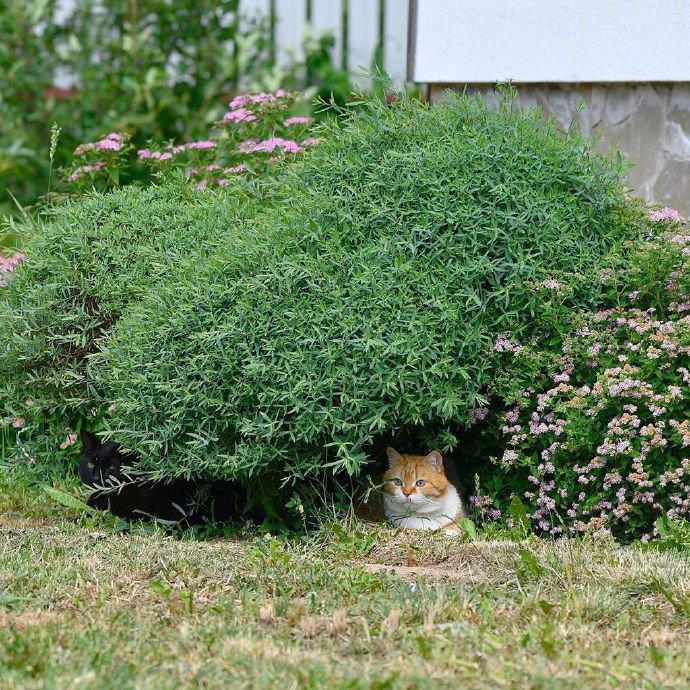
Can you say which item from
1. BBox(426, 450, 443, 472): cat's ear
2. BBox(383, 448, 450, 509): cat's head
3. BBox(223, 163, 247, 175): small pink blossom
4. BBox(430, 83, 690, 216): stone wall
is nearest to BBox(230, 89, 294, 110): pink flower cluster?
BBox(223, 163, 247, 175): small pink blossom

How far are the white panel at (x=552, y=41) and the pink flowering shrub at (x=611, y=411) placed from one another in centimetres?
169

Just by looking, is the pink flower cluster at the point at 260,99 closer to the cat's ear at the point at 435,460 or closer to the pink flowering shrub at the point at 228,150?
the pink flowering shrub at the point at 228,150

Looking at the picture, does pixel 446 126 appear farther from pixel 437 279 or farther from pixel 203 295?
pixel 203 295

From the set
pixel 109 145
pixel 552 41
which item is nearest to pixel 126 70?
pixel 109 145

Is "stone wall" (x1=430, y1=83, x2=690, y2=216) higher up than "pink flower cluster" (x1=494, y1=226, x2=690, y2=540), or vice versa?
"stone wall" (x1=430, y1=83, x2=690, y2=216)

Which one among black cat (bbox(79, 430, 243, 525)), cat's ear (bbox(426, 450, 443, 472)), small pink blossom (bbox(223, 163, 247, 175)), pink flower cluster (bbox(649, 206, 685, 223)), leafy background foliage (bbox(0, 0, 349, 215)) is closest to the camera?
cat's ear (bbox(426, 450, 443, 472))

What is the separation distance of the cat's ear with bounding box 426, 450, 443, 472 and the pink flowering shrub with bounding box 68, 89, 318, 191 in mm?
2000

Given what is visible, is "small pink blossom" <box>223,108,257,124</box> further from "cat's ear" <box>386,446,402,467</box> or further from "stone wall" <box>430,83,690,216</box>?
"cat's ear" <box>386,446,402,467</box>

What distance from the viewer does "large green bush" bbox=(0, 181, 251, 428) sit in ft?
17.9

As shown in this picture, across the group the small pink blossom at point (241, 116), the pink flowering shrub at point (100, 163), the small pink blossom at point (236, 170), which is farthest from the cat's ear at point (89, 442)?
the small pink blossom at point (241, 116)

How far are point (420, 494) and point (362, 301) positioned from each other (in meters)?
0.84

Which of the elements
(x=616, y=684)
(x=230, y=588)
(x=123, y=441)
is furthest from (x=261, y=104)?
(x=616, y=684)

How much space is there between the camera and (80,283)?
5574mm

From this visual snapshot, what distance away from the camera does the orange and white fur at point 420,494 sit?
4.89 m
